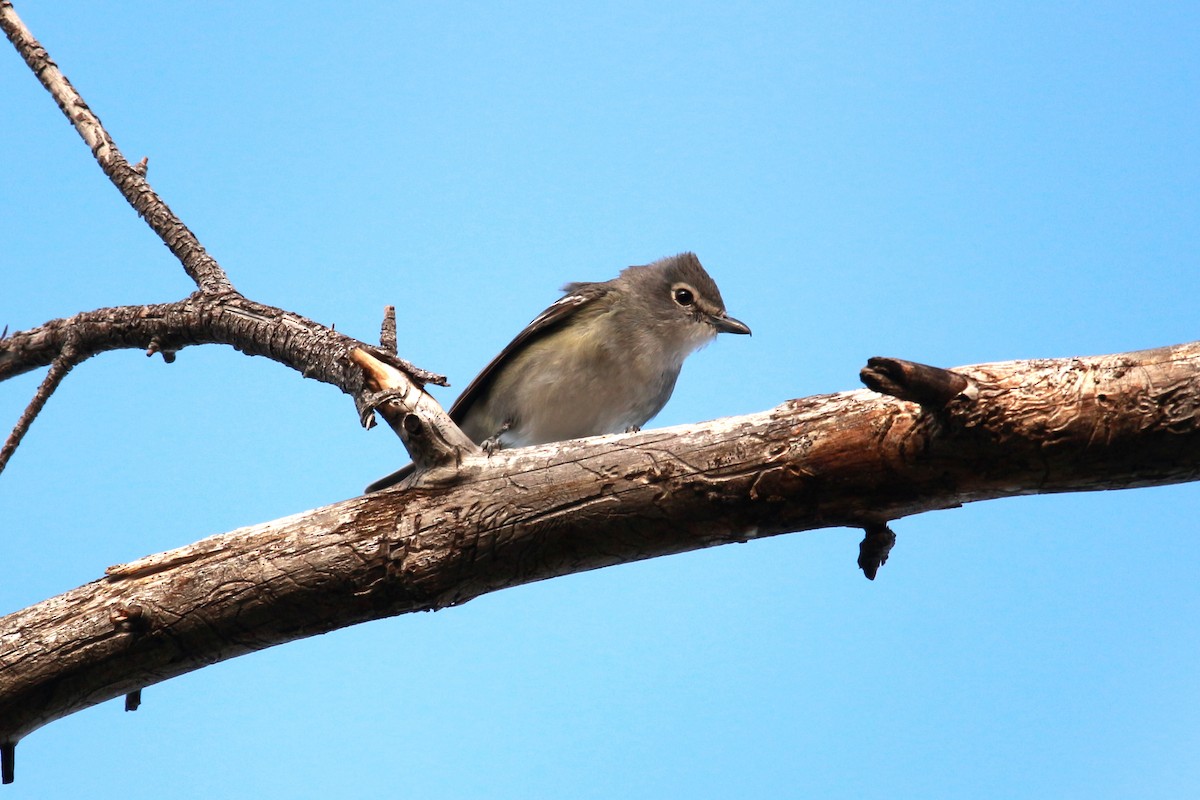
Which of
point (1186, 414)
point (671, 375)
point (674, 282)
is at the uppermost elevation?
point (674, 282)

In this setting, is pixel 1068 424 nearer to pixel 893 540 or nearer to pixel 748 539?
pixel 893 540

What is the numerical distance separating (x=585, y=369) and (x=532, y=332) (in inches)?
14.6

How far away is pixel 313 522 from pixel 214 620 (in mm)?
455

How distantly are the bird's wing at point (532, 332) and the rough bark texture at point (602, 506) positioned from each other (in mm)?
2396

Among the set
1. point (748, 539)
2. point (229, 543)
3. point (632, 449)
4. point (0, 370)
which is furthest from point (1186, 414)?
point (0, 370)

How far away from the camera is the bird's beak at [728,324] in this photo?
6.64 metres

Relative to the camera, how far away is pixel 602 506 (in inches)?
136

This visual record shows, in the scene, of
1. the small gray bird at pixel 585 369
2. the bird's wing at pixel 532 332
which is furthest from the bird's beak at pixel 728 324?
the bird's wing at pixel 532 332

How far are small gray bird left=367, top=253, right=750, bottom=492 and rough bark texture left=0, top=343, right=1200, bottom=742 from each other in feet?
7.38

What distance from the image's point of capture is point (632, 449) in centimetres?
350

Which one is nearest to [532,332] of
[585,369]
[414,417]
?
[585,369]

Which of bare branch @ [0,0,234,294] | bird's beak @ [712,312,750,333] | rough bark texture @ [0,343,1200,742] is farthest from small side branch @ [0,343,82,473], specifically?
bird's beak @ [712,312,750,333]

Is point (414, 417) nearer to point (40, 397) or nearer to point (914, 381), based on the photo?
point (914, 381)

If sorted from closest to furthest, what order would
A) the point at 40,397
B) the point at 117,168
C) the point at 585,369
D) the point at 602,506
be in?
the point at 602,506
the point at 40,397
the point at 117,168
the point at 585,369
